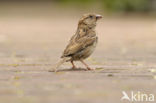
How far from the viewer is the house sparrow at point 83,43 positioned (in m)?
6.16

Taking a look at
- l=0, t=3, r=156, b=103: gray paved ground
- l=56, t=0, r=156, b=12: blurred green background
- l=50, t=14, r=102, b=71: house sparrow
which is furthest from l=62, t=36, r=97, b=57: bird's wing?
l=56, t=0, r=156, b=12: blurred green background

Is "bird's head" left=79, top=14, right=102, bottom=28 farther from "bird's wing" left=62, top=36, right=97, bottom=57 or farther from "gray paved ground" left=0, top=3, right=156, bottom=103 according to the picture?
"gray paved ground" left=0, top=3, right=156, bottom=103

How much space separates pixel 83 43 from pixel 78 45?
7 cm

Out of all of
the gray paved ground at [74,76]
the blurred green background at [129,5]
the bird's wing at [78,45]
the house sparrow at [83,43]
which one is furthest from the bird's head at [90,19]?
the blurred green background at [129,5]

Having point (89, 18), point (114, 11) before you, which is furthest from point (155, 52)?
point (114, 11)

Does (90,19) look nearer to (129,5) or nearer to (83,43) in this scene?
(83,43)

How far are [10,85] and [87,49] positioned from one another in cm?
156

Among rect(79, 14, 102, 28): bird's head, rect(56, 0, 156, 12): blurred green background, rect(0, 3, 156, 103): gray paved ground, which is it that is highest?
rect(79, 14, 102, 28): bird's head

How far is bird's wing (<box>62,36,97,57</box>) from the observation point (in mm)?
6137

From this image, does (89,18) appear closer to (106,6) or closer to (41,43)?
(41,43)

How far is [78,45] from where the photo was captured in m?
6.25

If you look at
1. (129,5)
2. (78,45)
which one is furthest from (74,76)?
(129,5)

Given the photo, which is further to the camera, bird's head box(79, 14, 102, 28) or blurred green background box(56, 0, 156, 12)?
blurred green background box(56, 0, 156, 12)

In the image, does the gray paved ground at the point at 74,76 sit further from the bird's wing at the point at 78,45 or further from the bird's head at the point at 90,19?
the bird's head at the point at 90,19
